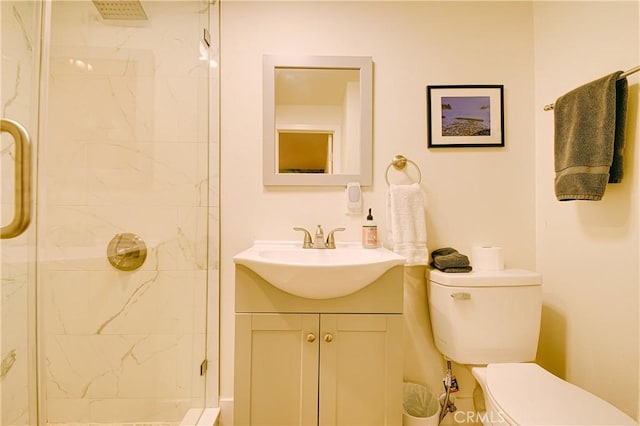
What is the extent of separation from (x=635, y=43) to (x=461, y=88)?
22.7 inches

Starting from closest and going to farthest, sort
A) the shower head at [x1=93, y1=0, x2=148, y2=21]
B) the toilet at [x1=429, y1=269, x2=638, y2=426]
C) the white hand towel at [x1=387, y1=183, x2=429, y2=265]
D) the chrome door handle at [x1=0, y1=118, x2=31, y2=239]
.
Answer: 1. the chrome door handle at [x1=0, y1=118, x2=31, y2=239]
2. the shower head at [x1=93, y1=0, x2=148, y2=21]
3. the toilet at [x1=429, y1=269, x2=638, y2=426]
4. the white hand towel at [x1=387, y1=183, x2=429, y2=265]

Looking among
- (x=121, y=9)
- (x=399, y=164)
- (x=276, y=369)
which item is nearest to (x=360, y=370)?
(x=276, y=369)

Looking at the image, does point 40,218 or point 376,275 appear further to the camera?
point 376,275

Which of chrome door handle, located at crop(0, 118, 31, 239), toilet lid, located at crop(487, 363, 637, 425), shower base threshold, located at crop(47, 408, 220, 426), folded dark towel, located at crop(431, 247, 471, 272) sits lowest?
shower base threshold, located at crop(47, 408, 220, 426)

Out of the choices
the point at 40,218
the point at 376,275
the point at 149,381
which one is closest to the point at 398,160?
the point at 376,275

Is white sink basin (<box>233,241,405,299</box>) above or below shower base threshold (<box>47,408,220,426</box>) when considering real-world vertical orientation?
above

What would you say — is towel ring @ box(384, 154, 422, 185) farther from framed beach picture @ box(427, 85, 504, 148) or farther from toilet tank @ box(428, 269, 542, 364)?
toilet tank @ box(428, 269, 542, 364)

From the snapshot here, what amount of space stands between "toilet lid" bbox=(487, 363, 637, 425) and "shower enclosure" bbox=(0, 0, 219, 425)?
1205mm

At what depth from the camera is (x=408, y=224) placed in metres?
1.26

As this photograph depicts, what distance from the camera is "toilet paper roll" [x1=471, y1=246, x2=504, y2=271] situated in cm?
126

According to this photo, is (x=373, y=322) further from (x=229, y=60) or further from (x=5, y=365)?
(x=229, y=60)

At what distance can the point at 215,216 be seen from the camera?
53.0 inches

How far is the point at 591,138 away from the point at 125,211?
1759 mm

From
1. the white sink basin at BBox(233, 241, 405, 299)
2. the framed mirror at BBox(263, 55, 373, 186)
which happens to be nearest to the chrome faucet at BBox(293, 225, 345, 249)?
the framed mirror at BBox(263, 55, 373, 186)
